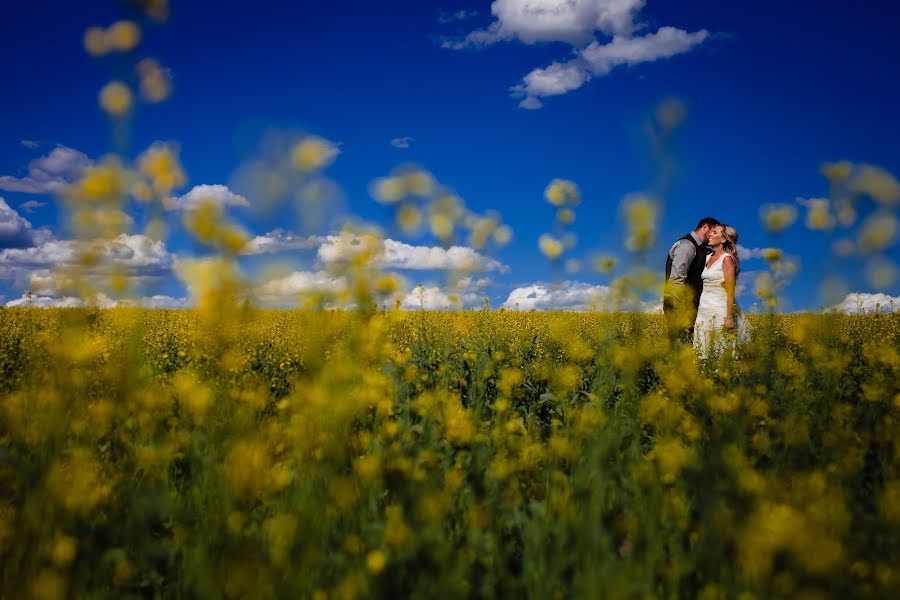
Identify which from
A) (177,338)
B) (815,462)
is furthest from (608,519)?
(177,338)

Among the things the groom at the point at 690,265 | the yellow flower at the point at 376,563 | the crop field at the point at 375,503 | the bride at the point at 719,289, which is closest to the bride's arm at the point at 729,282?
the bride at the point at 719,289

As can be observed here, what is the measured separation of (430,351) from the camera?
6141mm

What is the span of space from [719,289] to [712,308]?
252 millimetres

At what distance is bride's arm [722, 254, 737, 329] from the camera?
661 cm

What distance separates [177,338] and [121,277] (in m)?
6.91

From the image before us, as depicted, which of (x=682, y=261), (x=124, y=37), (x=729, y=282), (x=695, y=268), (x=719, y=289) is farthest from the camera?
(x=695, y=268)

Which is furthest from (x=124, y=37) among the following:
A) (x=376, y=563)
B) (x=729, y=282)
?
(x=729, y=282)

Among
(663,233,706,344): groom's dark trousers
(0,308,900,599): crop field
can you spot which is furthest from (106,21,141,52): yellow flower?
(663,233,706,344): groom's dark trousers

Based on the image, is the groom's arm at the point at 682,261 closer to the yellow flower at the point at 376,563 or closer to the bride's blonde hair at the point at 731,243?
the bride's blonde hair at the point at 731,243

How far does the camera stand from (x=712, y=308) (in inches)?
269

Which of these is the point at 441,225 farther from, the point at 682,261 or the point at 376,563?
the point at 682,261

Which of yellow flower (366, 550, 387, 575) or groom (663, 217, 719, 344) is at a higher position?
groom (663, 217, 719, 344)

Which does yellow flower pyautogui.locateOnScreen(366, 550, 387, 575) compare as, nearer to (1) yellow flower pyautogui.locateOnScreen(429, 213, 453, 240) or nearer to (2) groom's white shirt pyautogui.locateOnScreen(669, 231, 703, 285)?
(1) yellow flower pyautogui.locateOnScreen(429, 213, 453, 240)

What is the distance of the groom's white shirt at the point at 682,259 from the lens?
23.2 feet
